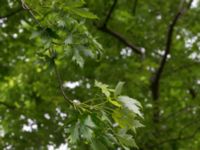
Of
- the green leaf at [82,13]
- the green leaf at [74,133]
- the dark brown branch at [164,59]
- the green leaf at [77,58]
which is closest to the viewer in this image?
the green leaf at [74,133]

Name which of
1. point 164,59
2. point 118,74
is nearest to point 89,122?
point 118,74

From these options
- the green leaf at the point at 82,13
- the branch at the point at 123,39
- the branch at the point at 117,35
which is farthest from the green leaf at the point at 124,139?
the branch at the point at 123,39

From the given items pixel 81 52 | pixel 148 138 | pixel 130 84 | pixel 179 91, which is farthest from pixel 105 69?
pixel 81 52

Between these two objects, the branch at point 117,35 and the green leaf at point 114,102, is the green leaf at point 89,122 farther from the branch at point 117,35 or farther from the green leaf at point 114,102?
the branch at point 117,35

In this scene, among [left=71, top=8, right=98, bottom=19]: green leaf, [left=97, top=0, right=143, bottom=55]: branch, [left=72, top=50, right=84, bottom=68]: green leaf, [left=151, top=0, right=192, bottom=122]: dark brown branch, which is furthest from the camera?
[left=97, top=0, right=143, bottom=55]: branch

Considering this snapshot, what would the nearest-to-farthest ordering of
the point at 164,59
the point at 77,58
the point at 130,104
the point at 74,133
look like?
the point at 74,133
the point at 130,104
the point at 77,58
the point at 164,59

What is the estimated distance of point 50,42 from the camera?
8.49 ft

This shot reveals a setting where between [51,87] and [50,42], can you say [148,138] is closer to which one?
[51,87]

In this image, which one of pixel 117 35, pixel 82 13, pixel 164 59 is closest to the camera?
pixel 82 13

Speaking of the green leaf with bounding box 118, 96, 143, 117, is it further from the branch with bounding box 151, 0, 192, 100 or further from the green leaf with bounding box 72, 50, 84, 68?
the branch with bounding box 151, 0, 192, 100

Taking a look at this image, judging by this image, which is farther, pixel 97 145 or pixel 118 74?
pixel 118 74

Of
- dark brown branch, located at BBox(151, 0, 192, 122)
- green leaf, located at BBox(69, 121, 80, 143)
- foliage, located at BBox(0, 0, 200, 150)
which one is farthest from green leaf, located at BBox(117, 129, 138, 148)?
dark brown branch, located at BBox(151, 0, 192, 122)

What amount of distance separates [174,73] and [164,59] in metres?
0.74

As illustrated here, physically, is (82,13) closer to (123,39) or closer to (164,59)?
(164,59)
